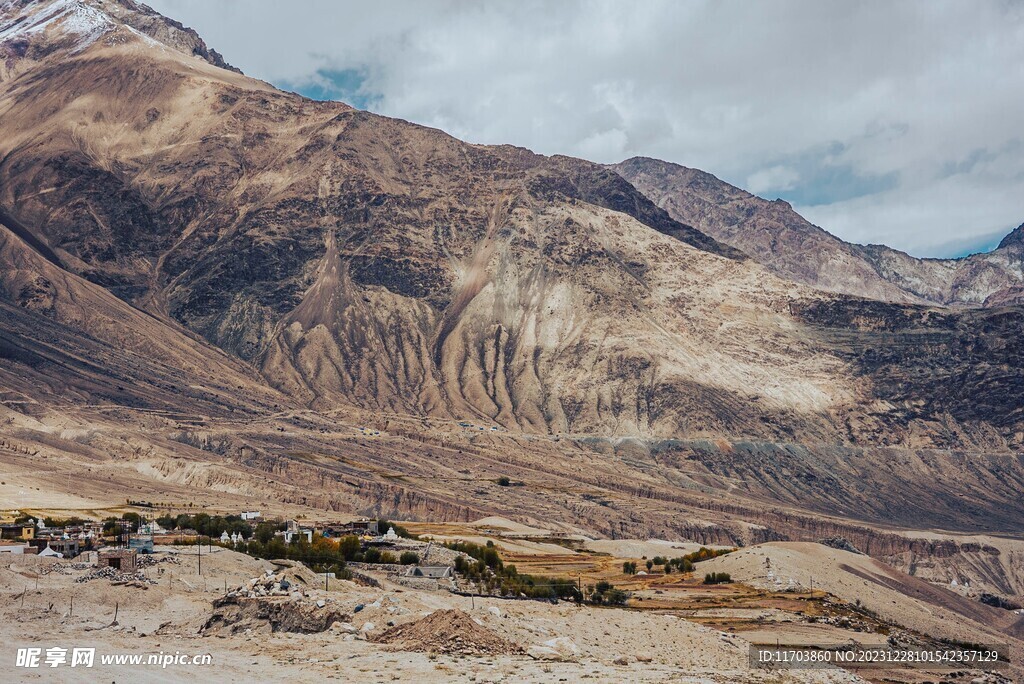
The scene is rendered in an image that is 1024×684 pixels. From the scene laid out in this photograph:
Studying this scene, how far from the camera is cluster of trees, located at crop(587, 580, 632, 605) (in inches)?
3238

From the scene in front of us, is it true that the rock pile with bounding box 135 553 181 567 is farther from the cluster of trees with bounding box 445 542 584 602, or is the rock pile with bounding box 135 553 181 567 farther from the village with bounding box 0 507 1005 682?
the cluster of trees with bounding box 445 542 584 602

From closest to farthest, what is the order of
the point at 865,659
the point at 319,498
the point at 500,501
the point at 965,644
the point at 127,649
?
the point at 127,649
the point at 865,659
the point at 965,644
the point at 319,498
the point at 500,501

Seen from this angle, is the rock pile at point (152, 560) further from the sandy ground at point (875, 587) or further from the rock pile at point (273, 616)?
the sandy ground at point (875, 587)

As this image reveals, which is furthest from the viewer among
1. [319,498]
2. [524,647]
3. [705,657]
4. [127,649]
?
[319,498]

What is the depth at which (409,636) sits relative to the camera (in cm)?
4503

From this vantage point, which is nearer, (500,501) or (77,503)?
(77,503)

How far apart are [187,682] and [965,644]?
58.7m

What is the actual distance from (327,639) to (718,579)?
61.6m

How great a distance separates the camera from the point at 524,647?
155 ft

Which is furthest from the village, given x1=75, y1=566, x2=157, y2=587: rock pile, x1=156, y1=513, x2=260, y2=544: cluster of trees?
x1=156, y1=513, x2=260, y2=544: cluster of trees

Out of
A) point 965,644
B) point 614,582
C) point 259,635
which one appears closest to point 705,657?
point 259,635

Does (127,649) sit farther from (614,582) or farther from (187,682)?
(614,582)

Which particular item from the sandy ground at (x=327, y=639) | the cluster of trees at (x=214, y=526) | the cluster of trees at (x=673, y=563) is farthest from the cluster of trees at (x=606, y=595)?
the cluster of trees at (x=214, y=526)

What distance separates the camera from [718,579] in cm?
10206
